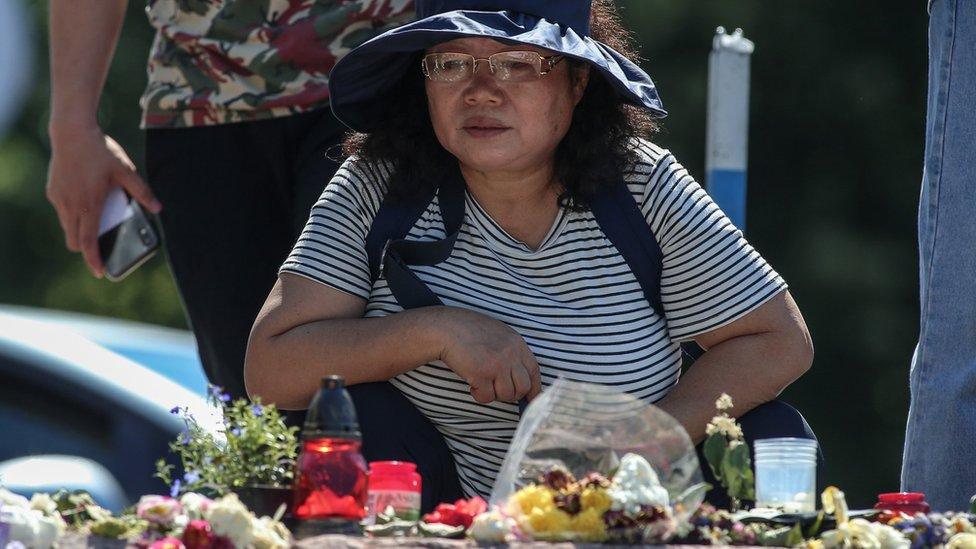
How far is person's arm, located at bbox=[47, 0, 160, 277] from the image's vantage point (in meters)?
3.88

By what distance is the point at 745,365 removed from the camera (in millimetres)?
3180

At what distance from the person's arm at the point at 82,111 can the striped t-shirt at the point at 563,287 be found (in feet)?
2.63

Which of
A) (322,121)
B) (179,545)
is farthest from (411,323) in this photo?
(179,545)

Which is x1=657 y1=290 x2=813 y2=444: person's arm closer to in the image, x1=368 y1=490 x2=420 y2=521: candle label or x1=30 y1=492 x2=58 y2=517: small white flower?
x1=368 y1=490 x2=420 y2=521: candle label

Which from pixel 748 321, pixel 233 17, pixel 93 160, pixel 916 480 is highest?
pixel 233 17

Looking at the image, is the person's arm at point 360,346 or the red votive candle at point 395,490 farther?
the person's arm at point 360,346

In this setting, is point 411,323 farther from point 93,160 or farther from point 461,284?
point 93,160

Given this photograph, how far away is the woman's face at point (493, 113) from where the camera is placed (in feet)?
10.6

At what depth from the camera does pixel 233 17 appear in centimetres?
370

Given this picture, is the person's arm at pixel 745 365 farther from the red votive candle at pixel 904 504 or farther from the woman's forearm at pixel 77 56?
the woman's forearm at pixel 77 56

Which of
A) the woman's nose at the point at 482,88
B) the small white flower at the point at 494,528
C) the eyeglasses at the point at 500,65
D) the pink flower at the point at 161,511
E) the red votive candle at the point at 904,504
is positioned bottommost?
the red votive candle at the point at 904,504

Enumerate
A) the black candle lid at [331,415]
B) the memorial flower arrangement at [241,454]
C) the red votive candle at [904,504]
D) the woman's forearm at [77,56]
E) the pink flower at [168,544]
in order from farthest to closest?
the woman's forearm at [77,56], the red votive candle at [904,504], the memorial flower arrangement at [241,454], the black candle lid at [331,415], the pink flower at [168,544]

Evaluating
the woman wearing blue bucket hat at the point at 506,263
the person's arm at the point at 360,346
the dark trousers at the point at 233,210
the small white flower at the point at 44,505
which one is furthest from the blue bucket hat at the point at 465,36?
the small white flower at the point at 44,505

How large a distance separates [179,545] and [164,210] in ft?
5.95
